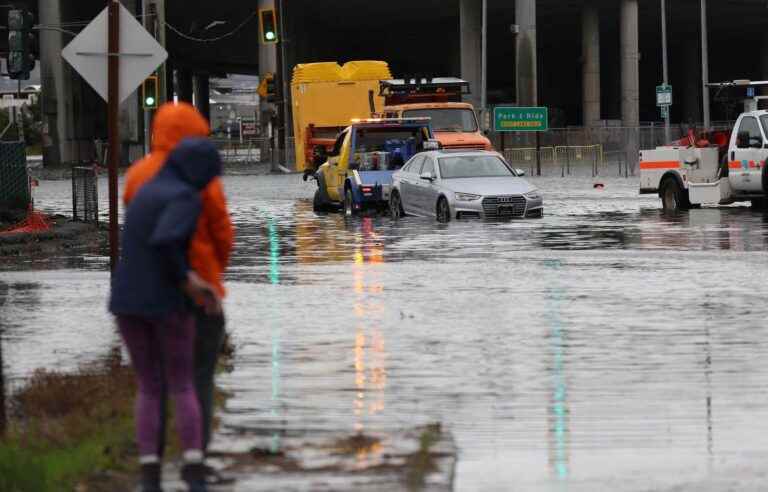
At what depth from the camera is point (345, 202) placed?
36.7 metres

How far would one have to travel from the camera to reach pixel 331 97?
52.0 m

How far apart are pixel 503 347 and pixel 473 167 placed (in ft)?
63.8

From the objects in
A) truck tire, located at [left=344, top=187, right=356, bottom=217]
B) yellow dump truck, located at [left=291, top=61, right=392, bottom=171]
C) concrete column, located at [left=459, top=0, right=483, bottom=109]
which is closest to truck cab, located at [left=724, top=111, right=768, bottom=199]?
truck tire, located at [left=344, top=187, right=356, bottom=217]

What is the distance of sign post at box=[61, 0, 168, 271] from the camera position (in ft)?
48.1

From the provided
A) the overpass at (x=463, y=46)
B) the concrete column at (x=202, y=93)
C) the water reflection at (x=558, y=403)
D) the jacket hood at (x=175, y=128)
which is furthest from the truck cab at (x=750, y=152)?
the concrete column at (x=202, y=93)

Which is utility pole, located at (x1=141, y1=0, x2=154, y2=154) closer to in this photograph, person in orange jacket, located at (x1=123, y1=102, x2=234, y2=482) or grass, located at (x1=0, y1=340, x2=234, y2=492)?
grass, located at (x1=0, y1=340, x2=234, y2=492)

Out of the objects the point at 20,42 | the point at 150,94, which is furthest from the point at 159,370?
the point at 150,94

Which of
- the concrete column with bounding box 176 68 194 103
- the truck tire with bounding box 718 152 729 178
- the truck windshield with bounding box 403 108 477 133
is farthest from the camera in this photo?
the concrete column with bounding box 176 68 194 103

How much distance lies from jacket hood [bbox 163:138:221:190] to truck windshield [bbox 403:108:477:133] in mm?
35901

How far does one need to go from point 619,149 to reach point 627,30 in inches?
574

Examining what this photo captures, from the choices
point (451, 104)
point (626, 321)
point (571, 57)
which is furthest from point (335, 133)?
point (571, 57)

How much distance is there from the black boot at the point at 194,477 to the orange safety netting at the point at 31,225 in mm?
20160

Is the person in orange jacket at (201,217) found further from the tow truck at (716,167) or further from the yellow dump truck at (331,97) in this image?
the yellow dump truck at (331,97)

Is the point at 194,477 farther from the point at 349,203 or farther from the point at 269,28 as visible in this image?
the point at 269,28
